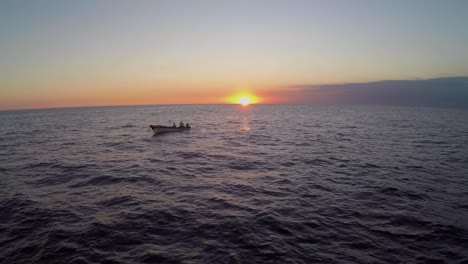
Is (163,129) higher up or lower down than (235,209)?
higher up

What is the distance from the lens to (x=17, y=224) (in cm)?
1395

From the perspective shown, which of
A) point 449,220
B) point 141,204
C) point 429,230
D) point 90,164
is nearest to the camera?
point 429,230

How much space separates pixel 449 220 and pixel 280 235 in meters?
9.91

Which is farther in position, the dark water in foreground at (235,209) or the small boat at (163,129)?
the small boat at (163,129)

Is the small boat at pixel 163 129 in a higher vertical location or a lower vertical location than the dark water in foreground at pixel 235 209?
higher

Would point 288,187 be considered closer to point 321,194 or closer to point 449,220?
point 321,194

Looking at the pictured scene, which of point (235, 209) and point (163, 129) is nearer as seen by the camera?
point (235, 209)

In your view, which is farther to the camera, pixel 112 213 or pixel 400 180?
pixel 400 180

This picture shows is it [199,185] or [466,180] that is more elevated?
[199,185]

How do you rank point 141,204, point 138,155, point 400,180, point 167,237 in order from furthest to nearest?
1. point 138,155
2. point 400,180
3. point 141,204
4. point 167,237

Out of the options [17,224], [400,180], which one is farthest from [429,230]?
[17,224]

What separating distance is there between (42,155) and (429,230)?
129 feet

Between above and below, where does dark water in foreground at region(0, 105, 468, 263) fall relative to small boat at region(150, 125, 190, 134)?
below

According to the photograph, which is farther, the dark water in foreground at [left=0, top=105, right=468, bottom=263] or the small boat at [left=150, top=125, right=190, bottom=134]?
the small boat at [left=150, top=125, right=190, bottom=134]
